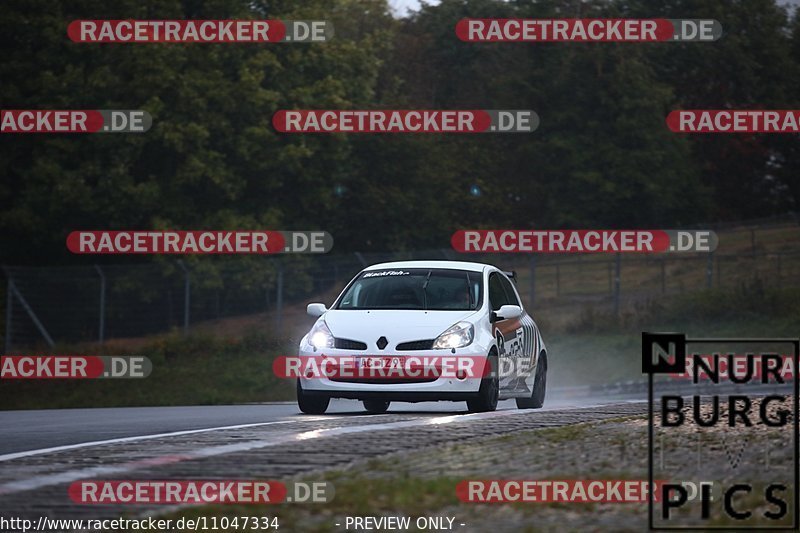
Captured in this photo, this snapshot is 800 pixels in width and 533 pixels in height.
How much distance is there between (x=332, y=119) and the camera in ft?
178

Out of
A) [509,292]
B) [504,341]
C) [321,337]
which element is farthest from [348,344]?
[509,292]

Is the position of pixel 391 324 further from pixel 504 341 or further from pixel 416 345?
pixel 504 341

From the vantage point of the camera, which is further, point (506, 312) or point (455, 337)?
point (506, 312)

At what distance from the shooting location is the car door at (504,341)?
53.7ft

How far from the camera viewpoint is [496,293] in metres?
17.5

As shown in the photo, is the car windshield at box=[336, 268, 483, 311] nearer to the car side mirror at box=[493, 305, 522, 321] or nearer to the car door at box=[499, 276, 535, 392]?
the car side mirror at box=[493, 305, 522, 321]

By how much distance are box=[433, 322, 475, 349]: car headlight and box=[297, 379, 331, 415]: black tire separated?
4.52 feet

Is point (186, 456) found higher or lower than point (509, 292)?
lower

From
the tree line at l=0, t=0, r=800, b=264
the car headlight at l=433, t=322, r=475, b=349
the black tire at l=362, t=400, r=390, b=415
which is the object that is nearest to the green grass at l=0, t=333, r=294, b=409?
the tree line at l=0, t=0, r=800, b=264

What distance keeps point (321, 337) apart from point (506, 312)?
207 centimetres

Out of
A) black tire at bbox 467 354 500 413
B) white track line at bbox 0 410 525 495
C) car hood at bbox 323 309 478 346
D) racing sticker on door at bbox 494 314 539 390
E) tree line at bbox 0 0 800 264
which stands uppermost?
tree line at bbox 0 0 800 264

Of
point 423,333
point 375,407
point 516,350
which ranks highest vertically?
point 423,333

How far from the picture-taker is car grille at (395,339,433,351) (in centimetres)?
1557

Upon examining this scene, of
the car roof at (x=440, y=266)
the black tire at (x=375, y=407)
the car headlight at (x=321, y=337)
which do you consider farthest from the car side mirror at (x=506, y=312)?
the black tire at (x=375, y=407)
